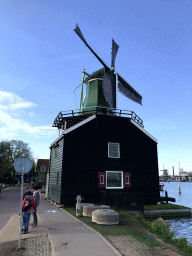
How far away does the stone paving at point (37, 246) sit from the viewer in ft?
20.6

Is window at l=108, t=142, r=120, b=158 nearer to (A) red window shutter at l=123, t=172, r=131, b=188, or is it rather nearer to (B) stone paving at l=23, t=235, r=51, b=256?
(A) red window shutter at l=123, t=172, r=131, b=188

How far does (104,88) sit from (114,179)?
10527mm

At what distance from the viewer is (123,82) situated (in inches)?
1092

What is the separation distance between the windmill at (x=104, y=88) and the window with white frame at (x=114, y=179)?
7.61m

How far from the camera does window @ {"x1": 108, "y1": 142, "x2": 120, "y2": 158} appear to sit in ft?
62.8

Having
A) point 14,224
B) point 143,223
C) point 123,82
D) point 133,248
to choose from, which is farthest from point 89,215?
point 123,82

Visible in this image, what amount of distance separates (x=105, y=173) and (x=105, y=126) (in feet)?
14.8

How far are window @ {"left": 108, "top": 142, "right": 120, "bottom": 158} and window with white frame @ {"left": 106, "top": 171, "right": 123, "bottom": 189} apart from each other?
1.59 metres

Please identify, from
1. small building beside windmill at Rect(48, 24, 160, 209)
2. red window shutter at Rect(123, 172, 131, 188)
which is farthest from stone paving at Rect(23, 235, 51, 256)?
red window shutter at Rect(123, 172, 131, 188)

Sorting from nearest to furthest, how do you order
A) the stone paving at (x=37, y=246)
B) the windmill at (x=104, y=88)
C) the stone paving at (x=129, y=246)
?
the stone paving at (x=37, y=246), the stone paving at (x=129, y=246), the windmill at (x=104, y=88)

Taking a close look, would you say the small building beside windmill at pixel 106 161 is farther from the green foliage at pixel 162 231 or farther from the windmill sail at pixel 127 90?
the windmill sail at pixel 127 90

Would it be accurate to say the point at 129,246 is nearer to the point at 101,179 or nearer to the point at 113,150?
the point at 101,179

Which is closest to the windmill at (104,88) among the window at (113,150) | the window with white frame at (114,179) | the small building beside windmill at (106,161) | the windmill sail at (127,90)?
the windmill sail at (127,90)

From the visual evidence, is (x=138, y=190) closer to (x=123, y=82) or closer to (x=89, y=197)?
(x=89, y=197)
